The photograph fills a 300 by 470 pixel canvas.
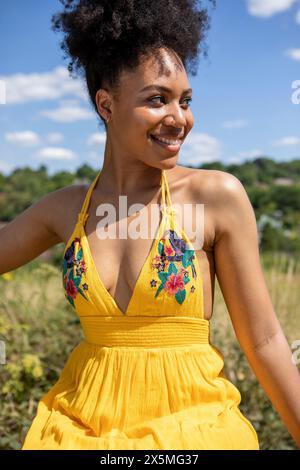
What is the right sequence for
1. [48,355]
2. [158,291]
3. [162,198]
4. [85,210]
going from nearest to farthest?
[158,291], [162,198], [85,210], [48,355]

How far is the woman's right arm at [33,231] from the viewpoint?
2031mm

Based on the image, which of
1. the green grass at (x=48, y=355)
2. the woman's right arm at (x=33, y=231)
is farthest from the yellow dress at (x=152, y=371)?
the green grass at (x=48, y=355)

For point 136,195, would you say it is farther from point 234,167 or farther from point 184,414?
point 234,167

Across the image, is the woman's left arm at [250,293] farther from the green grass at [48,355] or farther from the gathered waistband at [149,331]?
the green grass at [48,355]

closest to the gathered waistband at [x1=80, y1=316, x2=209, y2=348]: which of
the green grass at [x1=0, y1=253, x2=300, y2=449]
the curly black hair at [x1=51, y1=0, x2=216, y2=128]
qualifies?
the curly black hair at [x1=51, y1=0, x2=216, y2=128]

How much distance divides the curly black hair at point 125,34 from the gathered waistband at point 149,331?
2.17 feet

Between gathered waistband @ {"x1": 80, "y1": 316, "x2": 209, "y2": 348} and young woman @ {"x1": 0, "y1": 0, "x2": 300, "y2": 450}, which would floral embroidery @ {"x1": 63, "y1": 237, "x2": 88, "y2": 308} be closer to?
young woman @ {"x1": 0, "y1": 0, "x2": 300, "y2": 450}

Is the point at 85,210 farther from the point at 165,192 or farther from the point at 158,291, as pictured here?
the point at 158,291

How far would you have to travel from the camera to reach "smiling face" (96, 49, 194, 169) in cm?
172

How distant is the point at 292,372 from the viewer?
5.63ft

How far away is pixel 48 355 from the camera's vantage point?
3.65m

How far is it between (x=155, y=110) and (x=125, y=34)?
0.26 m

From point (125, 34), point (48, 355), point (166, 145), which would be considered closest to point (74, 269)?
point (166, 145)

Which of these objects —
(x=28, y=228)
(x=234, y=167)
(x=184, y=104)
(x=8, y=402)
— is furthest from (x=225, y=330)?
(x=234, y=167)
